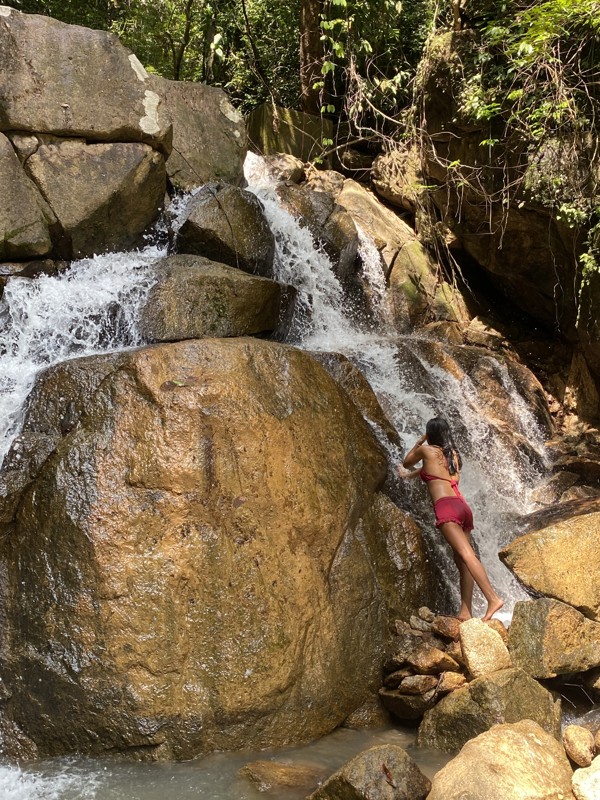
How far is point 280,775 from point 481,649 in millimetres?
1584

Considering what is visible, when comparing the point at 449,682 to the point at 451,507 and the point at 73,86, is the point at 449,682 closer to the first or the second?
the point at 451,507

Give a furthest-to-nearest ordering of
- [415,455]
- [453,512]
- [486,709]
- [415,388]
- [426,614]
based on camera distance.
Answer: [415,388] < [415,455] < [453,512] < [426,614] < [486,709]

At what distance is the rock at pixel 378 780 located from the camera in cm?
337

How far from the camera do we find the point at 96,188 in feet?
27.1

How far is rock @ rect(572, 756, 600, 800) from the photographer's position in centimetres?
339

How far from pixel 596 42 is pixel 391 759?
7.64m

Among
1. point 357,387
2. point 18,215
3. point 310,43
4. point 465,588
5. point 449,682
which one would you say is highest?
point 310,43

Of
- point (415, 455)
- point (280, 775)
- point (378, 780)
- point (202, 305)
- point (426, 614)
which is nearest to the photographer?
point (378, 780)

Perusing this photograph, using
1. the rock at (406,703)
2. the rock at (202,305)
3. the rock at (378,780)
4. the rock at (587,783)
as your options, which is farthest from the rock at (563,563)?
the rock at (202,305)

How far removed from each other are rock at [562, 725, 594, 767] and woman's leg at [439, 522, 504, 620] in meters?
1.30

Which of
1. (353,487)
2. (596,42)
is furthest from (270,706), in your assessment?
(596,42)

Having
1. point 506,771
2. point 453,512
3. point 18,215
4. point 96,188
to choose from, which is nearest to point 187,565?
point 506,771

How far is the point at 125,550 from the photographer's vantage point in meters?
4.37

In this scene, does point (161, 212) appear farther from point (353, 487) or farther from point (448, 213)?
point (353, 487)
